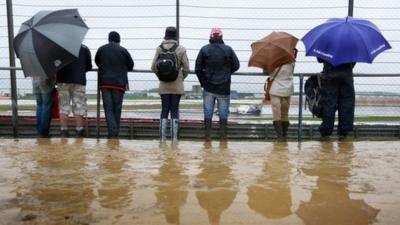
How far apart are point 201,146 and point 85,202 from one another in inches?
123

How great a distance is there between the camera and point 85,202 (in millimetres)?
3285

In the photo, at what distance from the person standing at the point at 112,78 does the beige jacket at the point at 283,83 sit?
77.8 inches

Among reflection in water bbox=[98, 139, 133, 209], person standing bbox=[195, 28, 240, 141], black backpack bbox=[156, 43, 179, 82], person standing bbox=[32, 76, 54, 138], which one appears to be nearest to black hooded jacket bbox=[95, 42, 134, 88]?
black backpack bbox=[156, 43, 179, 82]

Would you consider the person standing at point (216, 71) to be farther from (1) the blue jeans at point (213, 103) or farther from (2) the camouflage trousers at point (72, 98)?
(2) the camouflage trousers at point (72, 98)

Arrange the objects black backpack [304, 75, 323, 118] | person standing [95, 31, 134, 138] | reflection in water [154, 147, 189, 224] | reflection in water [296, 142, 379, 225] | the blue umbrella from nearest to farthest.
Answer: reflection in water [296, 142, 379, 225] → reflection in water [154, 147, 189, 224] → the blue umbrella → black backpack [304, 75, 323, 118] → person standing [95, 31, 134, 138]

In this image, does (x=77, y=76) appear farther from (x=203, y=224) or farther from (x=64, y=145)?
(x=203, y=224)

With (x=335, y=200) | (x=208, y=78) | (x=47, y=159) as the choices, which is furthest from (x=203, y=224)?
(x=208, y=78)

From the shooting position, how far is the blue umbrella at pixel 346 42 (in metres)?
6.56

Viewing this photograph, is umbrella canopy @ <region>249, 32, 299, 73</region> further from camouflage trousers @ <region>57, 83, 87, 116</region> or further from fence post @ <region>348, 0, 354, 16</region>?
camouflage trousers @ <region>57, 83, 87, 116</region>

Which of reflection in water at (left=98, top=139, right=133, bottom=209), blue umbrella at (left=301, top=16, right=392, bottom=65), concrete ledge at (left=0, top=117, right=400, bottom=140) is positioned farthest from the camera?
concrete ledge at (left=0, top=117, right=400, bottom=140)

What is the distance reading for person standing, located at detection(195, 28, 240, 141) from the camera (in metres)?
6.97

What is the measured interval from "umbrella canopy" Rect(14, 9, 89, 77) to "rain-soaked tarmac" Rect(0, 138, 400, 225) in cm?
123

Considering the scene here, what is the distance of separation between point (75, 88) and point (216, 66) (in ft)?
6.18

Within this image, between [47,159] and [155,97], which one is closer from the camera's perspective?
[47,159]
